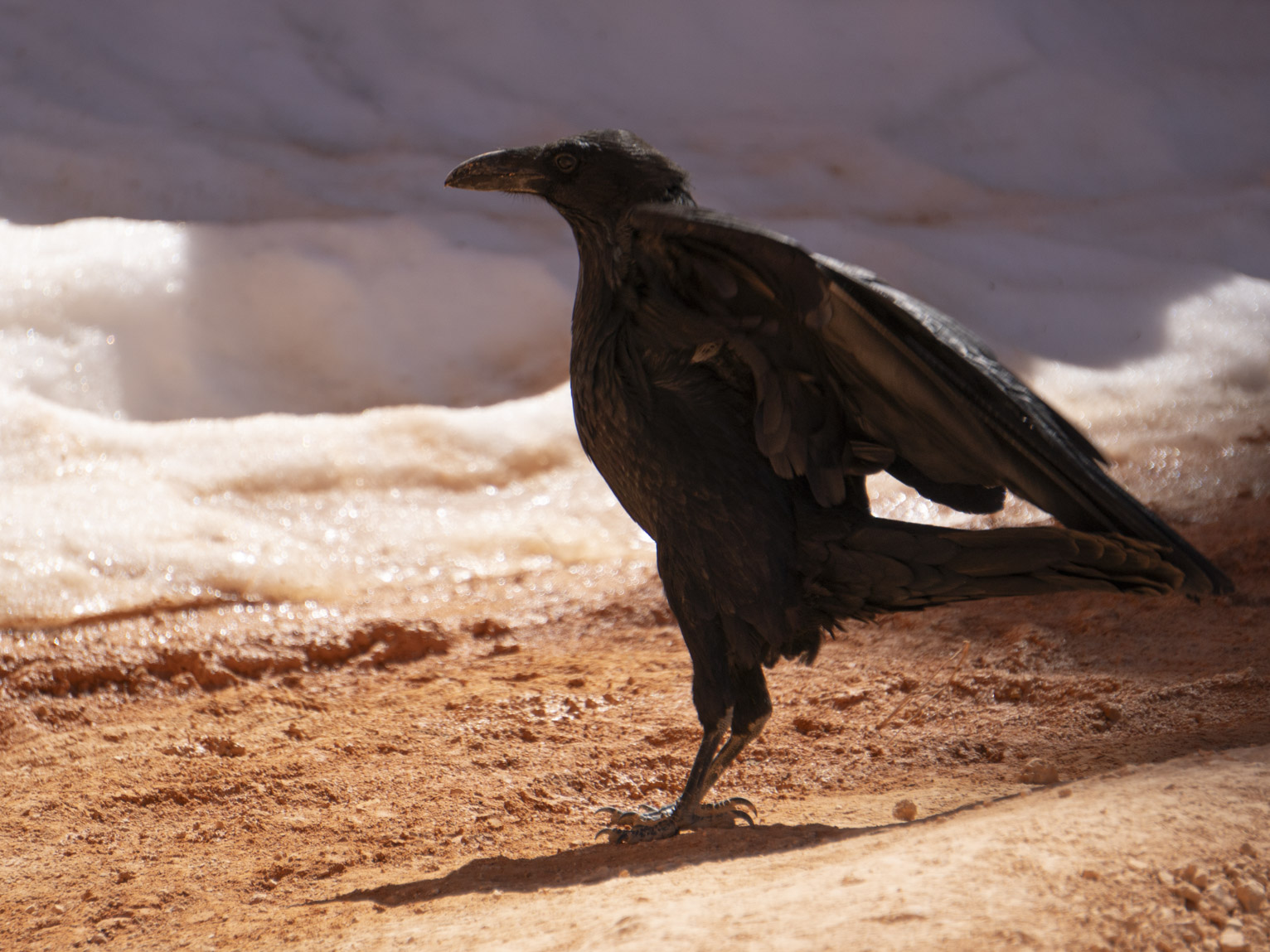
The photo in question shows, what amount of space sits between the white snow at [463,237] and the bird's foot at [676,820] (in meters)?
2.38

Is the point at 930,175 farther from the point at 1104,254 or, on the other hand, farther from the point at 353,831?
the point at 353,831

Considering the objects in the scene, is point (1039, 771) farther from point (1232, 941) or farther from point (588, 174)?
point (588, 174)

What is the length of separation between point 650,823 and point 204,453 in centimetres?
374

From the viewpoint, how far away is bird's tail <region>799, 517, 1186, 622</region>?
7.30 ft

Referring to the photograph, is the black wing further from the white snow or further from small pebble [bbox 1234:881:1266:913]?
the white snow

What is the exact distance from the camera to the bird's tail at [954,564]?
7.30 ft

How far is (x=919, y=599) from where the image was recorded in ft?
8.23

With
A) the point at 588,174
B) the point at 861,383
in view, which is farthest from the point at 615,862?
the point at 588,174

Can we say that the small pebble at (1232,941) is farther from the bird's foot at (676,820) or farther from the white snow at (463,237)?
the white snow at (463,237)

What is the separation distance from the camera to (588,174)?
2531mm

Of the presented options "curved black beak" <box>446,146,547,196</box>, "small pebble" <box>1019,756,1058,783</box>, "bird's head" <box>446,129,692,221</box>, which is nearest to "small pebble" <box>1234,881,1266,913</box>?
"small pebble" <box>1019,756,1058,783</box>

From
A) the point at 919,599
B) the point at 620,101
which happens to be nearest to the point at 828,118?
the point at 620,101

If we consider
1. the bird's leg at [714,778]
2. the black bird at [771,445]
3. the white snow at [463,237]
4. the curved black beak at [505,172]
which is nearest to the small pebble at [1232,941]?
the black bird at [771,445]

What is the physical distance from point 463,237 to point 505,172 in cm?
485
